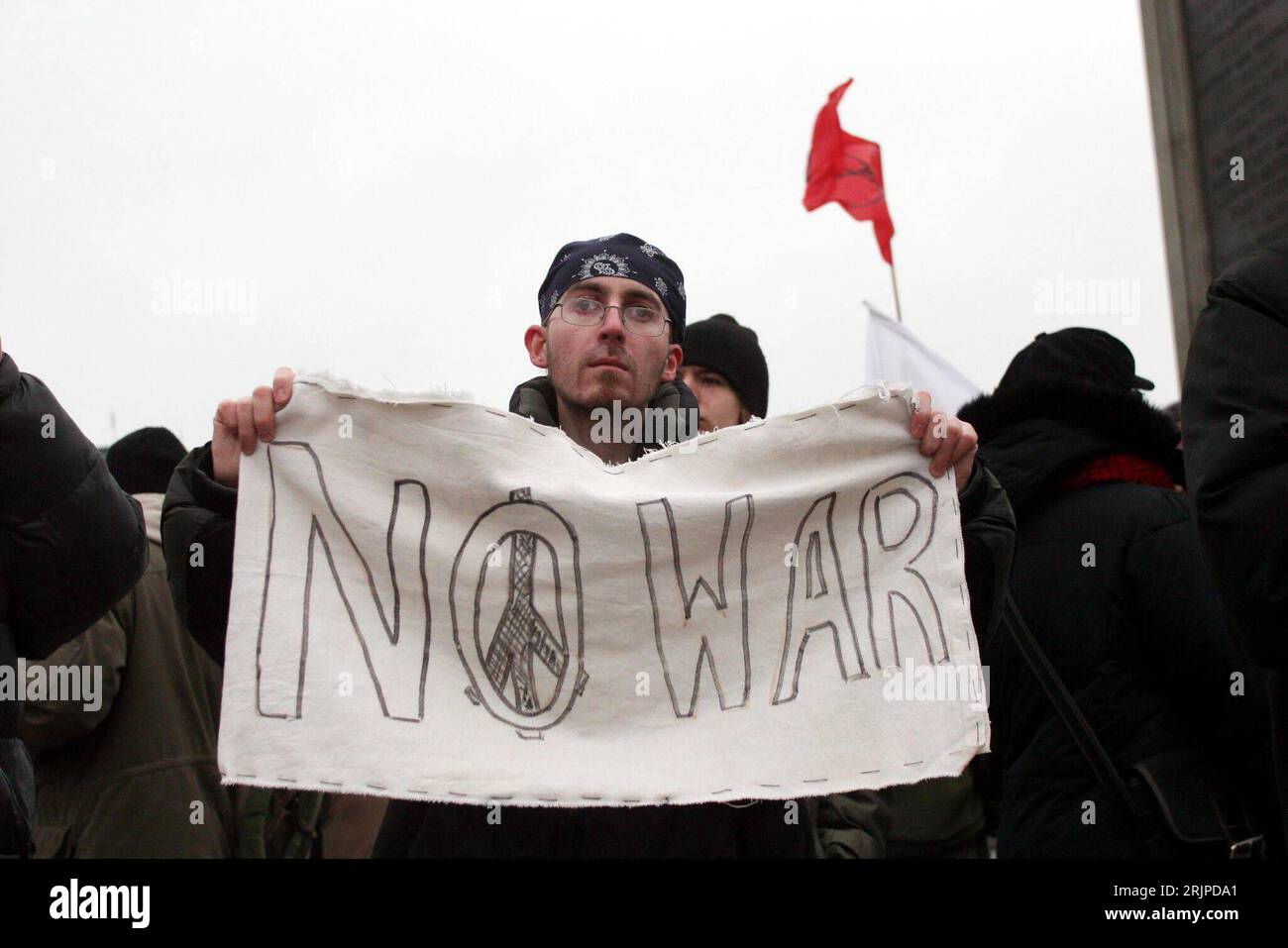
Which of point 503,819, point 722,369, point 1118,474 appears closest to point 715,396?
point 722,369


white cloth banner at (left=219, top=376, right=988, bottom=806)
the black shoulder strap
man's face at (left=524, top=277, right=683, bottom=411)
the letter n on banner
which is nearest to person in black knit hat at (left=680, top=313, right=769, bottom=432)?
the black shoulder strap

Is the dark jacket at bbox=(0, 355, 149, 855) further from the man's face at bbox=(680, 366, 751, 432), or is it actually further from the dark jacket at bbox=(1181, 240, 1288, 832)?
the man's face at bbox=(680, 366, 751, 432)

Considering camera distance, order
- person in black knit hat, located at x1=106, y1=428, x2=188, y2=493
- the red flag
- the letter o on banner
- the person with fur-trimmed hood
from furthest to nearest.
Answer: the red flag < person in black knit hat, located at x1=106, y1=428, x2=188, y2=493 < the person with fur-trimmed hood < the letter o on banner

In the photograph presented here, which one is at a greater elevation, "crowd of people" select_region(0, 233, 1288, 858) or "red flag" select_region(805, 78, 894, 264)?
"red flag" select_region(805, 78, 894, 264)

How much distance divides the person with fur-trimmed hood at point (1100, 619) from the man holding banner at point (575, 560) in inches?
25.4

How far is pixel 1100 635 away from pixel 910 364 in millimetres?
4487

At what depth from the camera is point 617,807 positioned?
8.26 ft

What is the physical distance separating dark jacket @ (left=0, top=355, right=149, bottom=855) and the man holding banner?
0.70 feet

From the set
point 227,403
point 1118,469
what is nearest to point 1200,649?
point 1118,469

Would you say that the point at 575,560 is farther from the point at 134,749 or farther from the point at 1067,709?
the point at 134,749

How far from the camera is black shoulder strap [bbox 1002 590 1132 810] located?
10.5 ft

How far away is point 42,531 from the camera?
2.67 meters
